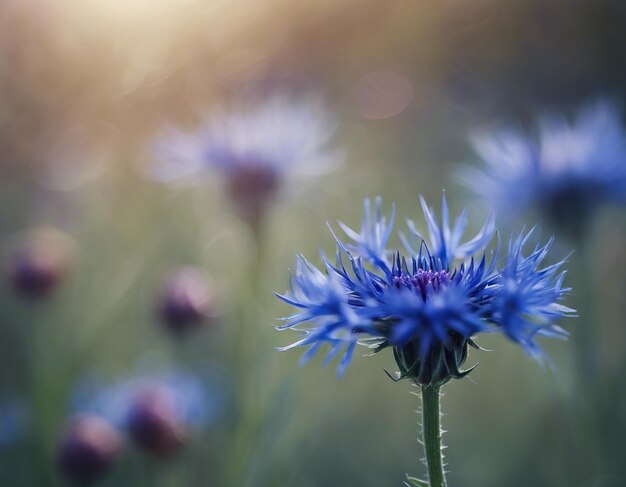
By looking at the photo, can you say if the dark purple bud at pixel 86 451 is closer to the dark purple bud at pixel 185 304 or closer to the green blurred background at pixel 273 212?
the green blurred background at pixel 273 212

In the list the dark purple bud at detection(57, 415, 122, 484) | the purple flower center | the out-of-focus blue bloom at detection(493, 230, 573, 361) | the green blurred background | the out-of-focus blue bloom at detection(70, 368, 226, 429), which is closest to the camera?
the out-of-focus blue bloom at detection(493, 230, 573, 361)

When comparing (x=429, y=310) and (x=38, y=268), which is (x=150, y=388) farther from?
(x=429, y=310)

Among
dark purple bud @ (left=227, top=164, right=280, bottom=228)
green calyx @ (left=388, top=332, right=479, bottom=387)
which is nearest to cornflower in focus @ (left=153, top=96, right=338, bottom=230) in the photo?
dark purple bud @ (left=227, top=164, right=280, bottom=228)

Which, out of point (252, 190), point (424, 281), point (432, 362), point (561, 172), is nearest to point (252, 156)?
point (252, 190)

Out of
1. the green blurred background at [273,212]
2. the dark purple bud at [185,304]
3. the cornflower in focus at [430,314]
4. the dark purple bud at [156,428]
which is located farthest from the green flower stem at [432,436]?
the dark purple bud at [185,304]

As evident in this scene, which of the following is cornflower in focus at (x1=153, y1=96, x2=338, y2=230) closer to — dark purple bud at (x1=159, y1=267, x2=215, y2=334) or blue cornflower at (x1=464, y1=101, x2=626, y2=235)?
dark purple bud at (x1=159, y1=267, x2=215, y2=334)
